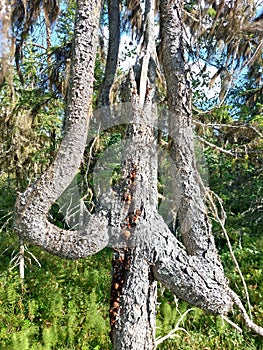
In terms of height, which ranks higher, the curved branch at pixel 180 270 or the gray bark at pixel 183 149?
the gray bark at pixel 183 149

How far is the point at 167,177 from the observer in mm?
3883

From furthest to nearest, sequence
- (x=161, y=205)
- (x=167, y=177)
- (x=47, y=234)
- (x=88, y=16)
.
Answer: (x=167, y=177)
(x=161, y=205)
(x=88, y=16)
(x=47, y=234)

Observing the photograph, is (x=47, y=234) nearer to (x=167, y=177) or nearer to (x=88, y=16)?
(x=88, y=16)

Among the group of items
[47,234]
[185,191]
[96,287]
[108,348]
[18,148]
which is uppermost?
[18,148]

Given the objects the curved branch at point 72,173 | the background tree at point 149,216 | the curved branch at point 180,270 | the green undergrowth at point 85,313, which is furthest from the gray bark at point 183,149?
the green undergrowth at point 85,313

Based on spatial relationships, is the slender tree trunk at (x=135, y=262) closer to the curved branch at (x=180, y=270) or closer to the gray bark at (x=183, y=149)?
the curved branch at (x=180, y=270)

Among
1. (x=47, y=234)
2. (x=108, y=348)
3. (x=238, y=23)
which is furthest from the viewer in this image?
(x=108, y=348)

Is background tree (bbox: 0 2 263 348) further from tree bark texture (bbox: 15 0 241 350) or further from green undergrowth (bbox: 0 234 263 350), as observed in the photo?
green undergrowth (bbox: 0 234 263 350)

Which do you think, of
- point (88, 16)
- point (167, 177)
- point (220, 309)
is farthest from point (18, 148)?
point (220, 309)

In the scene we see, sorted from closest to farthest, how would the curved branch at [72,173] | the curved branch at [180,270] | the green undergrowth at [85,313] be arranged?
the curved branch at [72,173] < the curved branch at [180,270] < the green undergrowth at [85,313]

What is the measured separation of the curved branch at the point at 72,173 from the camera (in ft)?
5.96

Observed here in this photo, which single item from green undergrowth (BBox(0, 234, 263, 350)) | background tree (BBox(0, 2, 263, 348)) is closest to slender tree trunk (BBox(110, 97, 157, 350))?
background tree (BBox(0, 2, 263, 348))

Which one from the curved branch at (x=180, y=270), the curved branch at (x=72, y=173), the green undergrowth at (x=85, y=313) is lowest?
the green undergrowth at (x=85, y=313)

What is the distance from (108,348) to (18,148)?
8.05 feet
